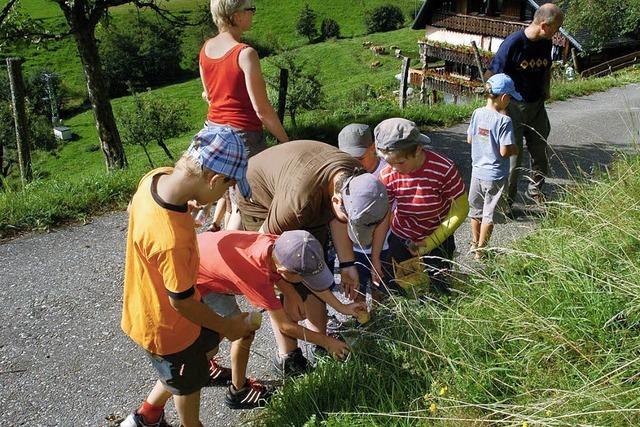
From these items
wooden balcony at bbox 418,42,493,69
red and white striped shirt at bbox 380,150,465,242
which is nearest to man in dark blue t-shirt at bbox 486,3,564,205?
red and white striped shirt at bbox 380,150,465,242

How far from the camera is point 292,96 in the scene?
93.4 feet

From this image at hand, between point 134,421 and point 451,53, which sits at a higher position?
point 134,421

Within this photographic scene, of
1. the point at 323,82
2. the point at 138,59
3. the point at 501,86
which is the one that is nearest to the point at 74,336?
the point at 501,86

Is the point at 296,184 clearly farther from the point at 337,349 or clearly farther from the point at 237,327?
the point at 337,349

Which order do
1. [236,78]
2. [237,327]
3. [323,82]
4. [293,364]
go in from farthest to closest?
[323,82] < [236,78] < [293,364] < [237,327]

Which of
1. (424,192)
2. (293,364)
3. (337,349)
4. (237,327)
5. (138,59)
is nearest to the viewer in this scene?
(237,327)

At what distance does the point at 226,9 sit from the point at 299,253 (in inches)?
79.2

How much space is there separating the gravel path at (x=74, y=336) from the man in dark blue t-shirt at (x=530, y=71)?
2.28ft

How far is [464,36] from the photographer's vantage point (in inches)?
1481

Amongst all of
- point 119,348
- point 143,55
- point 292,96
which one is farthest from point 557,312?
point 143,55

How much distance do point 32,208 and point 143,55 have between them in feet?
185

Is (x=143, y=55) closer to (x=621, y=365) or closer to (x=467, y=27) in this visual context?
(x=467, y=27)

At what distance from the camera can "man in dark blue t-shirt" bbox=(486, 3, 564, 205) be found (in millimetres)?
5523

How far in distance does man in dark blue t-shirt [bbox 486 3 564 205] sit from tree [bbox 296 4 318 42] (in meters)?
63.0
